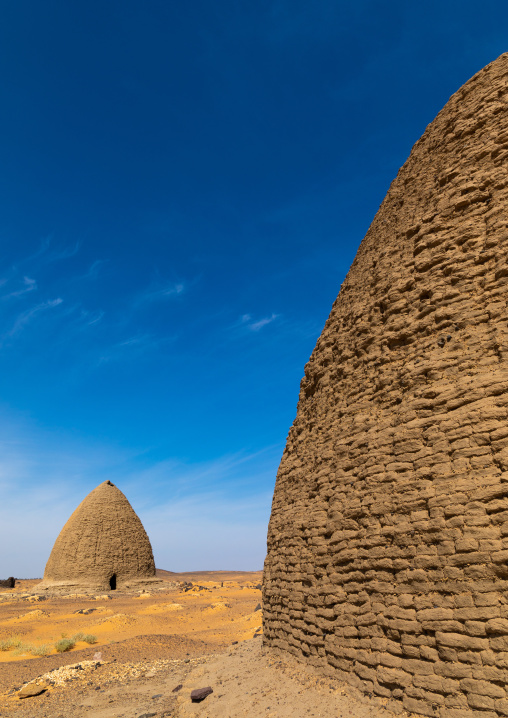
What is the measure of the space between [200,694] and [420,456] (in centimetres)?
451

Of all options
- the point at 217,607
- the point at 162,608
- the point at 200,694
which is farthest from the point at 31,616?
the point at 200,694

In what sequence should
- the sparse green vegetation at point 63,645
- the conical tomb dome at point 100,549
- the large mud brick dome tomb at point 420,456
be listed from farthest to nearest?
the conical tomb dome at point 100,549 < the sparse green vegetation at point 63,645 < the large mud brick dome tomb at point 420,456

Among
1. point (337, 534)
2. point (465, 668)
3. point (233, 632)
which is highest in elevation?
point (337, 534)

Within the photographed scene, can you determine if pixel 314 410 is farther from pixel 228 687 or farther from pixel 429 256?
pixel 228 687

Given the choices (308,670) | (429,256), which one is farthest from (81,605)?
(429,256)

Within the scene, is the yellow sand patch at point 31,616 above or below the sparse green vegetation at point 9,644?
above

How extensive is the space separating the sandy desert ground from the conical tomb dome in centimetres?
438

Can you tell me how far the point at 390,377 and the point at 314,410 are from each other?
1933 millimetres

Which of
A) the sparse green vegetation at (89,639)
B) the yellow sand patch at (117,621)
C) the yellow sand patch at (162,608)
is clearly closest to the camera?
the sparse green vegetation at (89,639)

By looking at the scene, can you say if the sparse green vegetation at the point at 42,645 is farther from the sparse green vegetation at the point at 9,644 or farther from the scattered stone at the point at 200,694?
the scattered stone at the point at 200,694

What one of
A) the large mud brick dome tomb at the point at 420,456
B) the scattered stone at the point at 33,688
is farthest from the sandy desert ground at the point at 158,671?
the large mud brick dome tomb at the point at 420,456

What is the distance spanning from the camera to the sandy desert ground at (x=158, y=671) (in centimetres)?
498

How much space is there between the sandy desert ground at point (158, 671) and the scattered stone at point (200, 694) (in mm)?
62

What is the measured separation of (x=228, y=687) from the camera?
19.5 ft
